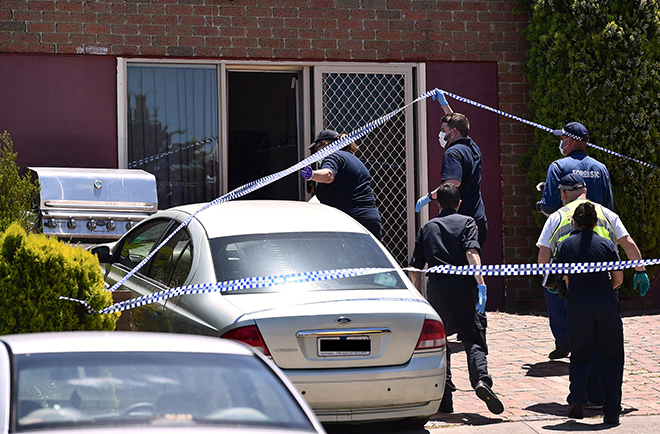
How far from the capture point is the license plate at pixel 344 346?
4.85m

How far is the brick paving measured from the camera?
5.98m

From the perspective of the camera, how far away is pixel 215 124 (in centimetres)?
1030

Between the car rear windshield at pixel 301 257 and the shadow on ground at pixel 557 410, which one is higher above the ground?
the car rear windshield at pixel 301 257

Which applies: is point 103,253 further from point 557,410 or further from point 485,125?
point 485,125

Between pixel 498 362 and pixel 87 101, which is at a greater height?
pixel 87 101

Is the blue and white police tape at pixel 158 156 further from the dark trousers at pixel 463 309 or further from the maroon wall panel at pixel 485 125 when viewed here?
the dark trousers at pixel 463 309

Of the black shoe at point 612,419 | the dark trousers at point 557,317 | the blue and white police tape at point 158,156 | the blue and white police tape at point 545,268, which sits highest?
the blue and white police tape at point 158,156

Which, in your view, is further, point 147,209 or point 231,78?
point 231,78

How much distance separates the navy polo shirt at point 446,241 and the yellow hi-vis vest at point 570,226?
60 centimetres

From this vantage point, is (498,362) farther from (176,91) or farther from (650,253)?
(176,91)

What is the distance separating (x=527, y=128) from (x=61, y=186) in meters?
5.87

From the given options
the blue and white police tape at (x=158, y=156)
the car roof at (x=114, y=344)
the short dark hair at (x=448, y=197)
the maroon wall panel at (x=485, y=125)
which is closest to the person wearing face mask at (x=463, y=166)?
the short dark hair at (x=448, y=197)

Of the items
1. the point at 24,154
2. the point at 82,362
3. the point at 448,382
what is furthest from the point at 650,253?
the point at 82,362

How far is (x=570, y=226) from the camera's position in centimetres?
611
